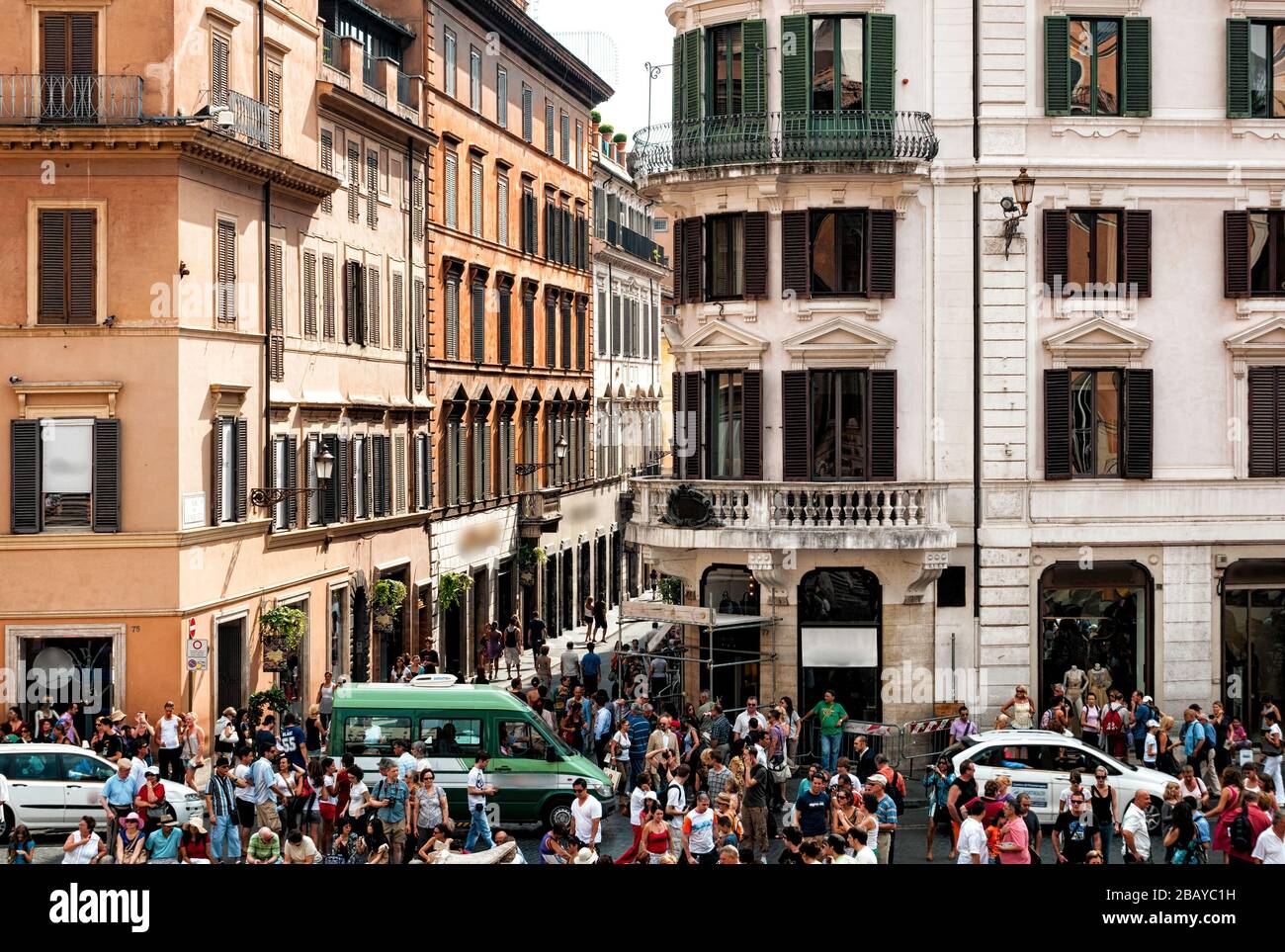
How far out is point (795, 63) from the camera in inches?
1374

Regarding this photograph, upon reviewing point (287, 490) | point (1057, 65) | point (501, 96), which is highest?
point (501, 96)

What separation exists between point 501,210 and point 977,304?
2603 centimetres

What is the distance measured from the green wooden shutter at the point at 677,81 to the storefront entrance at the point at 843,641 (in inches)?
378

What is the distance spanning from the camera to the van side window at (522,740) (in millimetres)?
28656

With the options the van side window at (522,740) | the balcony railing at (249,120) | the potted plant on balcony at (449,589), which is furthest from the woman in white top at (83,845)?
the potted plant on balcony at (449,589)

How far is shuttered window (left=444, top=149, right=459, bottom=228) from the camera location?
52.5 metres

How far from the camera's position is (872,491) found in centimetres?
3438

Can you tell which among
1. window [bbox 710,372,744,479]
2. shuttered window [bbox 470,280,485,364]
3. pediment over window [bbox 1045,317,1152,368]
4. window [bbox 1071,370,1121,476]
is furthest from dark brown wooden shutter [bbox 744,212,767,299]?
shuttered window [bbox 470,280,485,364]

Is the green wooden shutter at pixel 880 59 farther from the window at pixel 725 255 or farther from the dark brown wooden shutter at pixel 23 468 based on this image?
the dark brown wooden shutter at pixel 23 468

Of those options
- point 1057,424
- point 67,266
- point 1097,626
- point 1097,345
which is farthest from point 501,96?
point 1097,626

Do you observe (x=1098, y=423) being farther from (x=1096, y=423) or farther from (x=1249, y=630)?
(x=1249, y=630)

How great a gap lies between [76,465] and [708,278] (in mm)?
12651

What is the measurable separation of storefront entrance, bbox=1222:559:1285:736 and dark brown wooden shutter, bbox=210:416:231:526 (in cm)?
1979

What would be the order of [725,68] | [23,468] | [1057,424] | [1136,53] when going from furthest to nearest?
1. [725,68]
2. [1057,424]
3. [1136,53]
4. [23,468]
